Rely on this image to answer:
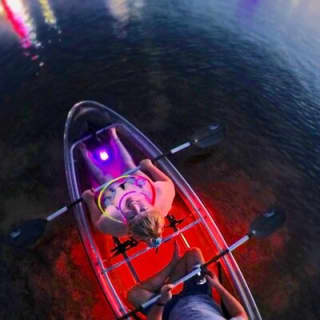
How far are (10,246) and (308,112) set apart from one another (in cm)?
1094

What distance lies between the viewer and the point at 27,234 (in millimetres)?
5824

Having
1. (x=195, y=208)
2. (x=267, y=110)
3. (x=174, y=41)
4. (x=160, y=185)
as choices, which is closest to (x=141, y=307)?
(x=160, y=185)

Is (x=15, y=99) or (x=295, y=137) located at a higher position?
(x=15, y=99)

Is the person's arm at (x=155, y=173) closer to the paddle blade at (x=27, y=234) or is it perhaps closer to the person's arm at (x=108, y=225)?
the person's arm at (x=108, y=225)

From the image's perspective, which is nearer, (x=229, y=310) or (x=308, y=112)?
(x=229, y=310)

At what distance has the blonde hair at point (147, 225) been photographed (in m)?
3.84

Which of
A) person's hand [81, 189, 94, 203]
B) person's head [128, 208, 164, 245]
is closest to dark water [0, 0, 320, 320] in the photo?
person's hand [81, 189, 94, 203]

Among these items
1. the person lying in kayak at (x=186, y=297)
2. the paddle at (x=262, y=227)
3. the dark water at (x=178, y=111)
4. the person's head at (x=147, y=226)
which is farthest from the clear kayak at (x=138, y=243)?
the person's head at (x=147, y=226)

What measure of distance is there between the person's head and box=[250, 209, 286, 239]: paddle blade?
2584 mm

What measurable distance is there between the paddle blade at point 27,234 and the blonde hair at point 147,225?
3.04 metres

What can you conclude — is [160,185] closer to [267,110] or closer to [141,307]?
[141,307]

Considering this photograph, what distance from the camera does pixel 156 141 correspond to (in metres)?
8.78

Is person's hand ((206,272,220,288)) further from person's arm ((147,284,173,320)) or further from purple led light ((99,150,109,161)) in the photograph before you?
purple led light ((99,150,109,161))

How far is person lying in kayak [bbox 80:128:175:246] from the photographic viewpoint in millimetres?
3922
